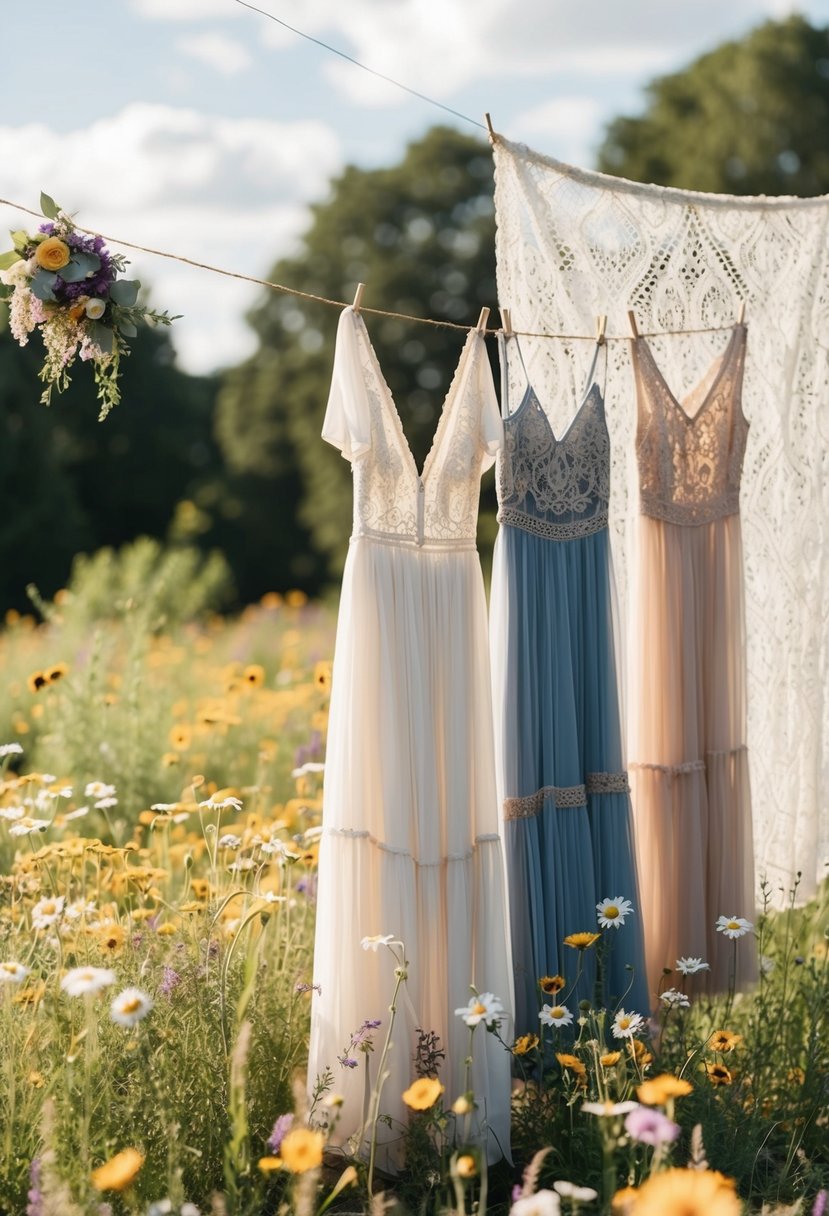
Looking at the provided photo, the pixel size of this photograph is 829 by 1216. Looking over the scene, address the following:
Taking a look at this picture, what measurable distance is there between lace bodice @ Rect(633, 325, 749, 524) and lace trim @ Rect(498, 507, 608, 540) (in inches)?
9.6

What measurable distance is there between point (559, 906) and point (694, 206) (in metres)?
2.00

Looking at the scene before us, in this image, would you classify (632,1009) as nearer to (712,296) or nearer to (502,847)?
(502,847)

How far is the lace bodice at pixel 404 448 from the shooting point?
8.80 feet

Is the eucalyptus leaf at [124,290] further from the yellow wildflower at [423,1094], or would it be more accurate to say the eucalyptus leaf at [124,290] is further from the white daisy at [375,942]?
the yellow wildflower at [423,1094]

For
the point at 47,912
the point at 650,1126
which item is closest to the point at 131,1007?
the point at 47,912

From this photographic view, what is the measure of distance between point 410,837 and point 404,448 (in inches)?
35.3

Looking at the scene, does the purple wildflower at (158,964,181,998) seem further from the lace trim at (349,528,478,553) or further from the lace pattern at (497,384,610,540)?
the lace pattern at (497,384,610,540)

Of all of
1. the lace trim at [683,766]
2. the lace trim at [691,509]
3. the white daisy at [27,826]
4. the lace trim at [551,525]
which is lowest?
the white daisy at [27,826]

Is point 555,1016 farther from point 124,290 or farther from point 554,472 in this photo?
point 124,290

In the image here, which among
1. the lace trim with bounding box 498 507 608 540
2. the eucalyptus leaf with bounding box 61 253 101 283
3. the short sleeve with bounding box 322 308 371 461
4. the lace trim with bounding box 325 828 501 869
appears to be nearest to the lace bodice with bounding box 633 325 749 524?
the lace trim with bounding box 498 507 608 540

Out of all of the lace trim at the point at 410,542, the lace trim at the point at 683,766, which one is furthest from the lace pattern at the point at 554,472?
the lace trim at the point at 683,766

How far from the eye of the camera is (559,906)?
3061 mm

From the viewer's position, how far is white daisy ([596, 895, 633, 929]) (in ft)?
9.36

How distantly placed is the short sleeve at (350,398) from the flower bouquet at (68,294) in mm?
386
